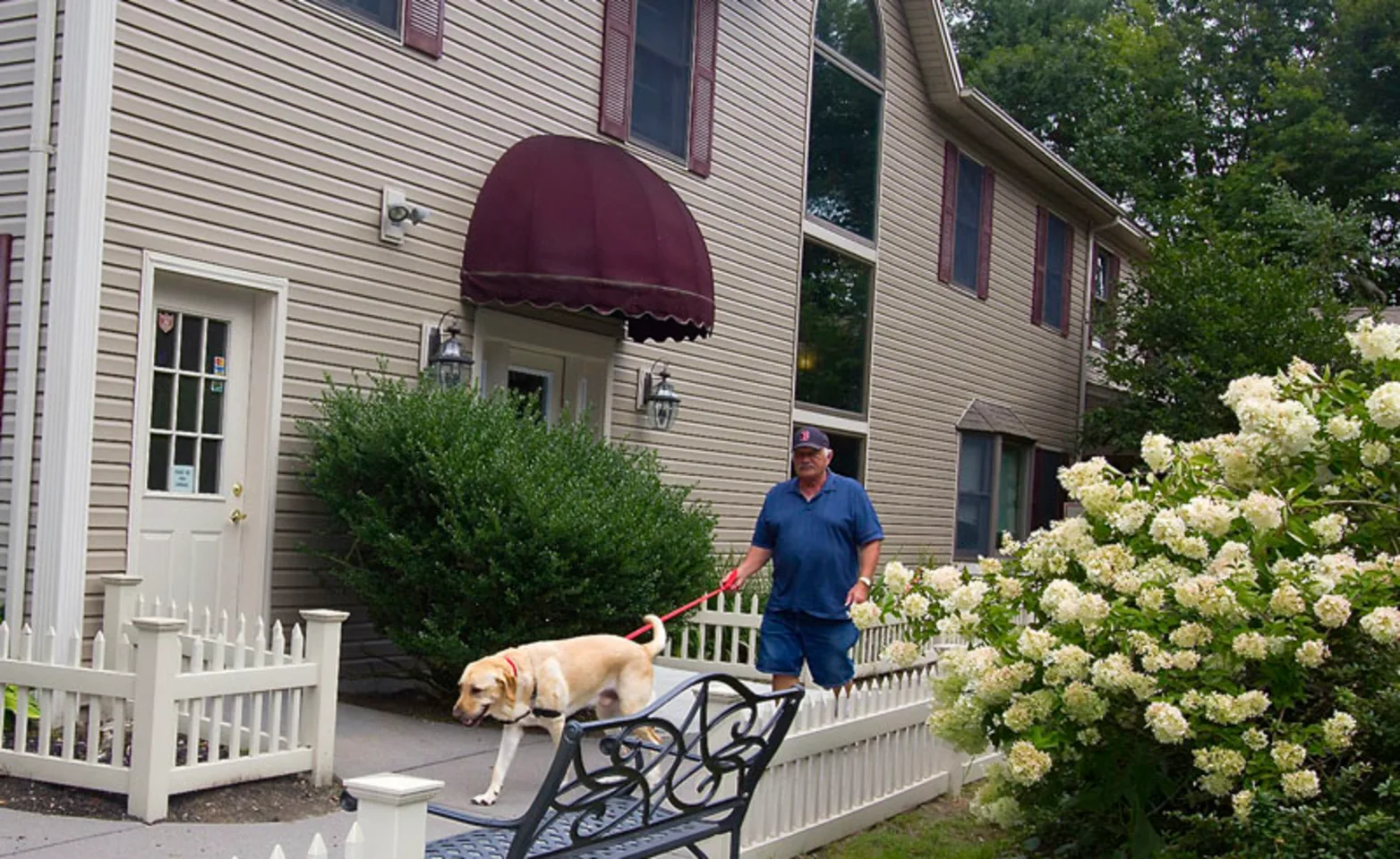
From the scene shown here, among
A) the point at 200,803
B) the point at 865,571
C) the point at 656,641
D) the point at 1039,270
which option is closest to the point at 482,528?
the point at 656,641

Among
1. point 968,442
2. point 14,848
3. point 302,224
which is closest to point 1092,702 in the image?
point 14,848

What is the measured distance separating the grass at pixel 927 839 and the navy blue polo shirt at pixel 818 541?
1083 mm

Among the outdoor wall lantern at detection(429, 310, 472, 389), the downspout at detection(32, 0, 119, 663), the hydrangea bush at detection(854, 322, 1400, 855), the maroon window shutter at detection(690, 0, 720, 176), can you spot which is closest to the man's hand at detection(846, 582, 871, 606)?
the hydrangea bush at detection(854, 322, 1400, 855)

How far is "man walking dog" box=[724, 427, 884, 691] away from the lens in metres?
7.35

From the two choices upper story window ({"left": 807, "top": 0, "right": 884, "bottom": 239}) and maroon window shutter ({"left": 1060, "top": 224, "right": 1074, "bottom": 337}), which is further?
maroon window shutter ({"left": 1060, "top": 224, "right": 1074, "bottom": 337})

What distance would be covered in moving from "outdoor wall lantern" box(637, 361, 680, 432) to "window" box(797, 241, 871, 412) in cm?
315

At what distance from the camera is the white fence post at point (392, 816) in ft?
10.9

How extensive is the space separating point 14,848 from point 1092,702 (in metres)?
3.98

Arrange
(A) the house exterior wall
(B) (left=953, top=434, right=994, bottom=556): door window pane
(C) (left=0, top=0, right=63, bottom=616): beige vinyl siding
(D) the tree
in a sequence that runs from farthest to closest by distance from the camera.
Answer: (D) the tree
(B) (left=953, top=434, right=994, bottom=556): door window pane
(A) the house exterior wall
(C) (left=0, top=0, right=63, bottom=616): beige vinyl siding

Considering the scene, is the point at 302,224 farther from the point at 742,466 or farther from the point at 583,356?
the point at 742,466

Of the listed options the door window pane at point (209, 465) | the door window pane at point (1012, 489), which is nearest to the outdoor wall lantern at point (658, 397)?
the door window pane at point (209, 465)

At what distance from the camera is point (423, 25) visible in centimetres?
1024

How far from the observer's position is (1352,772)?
475 cm

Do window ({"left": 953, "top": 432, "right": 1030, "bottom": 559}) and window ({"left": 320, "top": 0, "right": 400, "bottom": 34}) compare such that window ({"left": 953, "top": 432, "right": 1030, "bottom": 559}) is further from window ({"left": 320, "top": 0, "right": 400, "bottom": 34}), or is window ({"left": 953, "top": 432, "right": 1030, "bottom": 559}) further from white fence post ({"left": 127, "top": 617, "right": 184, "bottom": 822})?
white fence post ({"left": 127, "top": 617, "right": 184, "bottom": 822})
